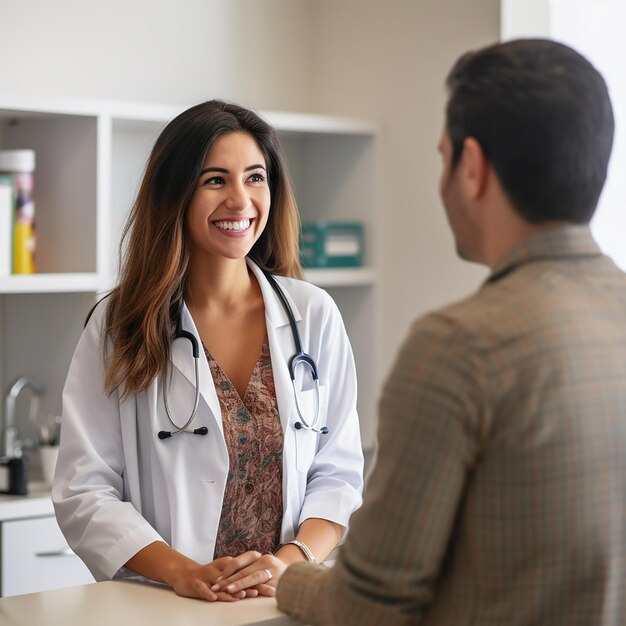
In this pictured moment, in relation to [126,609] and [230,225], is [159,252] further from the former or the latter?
[126,609]

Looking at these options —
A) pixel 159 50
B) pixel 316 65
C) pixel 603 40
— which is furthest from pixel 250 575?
pixel 316 65

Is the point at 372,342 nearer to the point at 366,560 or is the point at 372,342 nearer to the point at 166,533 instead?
the point at 166,533

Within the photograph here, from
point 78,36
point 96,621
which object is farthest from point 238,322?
point 78,36

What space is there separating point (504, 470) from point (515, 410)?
58 millimetres

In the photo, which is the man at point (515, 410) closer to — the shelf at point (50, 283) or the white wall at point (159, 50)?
the shelf at point (50, 283)

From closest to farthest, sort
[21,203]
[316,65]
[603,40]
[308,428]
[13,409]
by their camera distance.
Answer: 1. [308,428]
2. [21,203]
3. [603,40]
4. [13,409]
5. [316,65]

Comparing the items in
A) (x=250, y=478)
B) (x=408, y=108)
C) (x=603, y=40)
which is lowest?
(x=250, y=478)

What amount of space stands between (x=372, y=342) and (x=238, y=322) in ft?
4.63

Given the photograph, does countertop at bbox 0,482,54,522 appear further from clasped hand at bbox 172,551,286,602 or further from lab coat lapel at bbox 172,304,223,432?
clasped hand at bbox 172,551,286,602

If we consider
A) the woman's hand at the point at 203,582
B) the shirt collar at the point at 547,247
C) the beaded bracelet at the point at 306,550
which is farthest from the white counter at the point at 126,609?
the shirt collar at the point at 547,247

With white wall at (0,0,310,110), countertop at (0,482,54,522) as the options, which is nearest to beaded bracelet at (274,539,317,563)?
countertop at (0,482,54,522)

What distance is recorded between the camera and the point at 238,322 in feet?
6.34

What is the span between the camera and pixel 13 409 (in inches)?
116

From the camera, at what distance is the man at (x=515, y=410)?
895 mm
